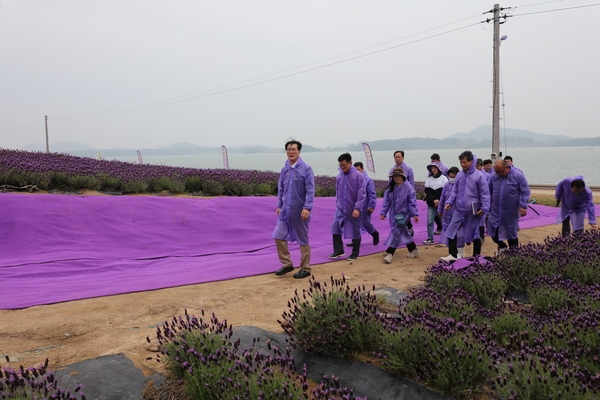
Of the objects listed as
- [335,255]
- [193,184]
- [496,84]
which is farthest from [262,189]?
[496,84]

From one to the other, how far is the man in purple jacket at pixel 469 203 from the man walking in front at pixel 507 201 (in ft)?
1.87

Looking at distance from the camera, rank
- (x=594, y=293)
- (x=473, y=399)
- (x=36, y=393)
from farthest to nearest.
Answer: (x=594, y=293)
(x=473, y=399)
(x=36, y=393)

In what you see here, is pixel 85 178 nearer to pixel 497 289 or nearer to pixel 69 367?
pixel 69 367

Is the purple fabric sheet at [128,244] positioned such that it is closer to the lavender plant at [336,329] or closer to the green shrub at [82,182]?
the green shrub at [82,182]

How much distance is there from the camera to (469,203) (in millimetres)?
7605

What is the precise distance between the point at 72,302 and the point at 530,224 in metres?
12.2

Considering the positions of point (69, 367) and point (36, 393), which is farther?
point (69, 367)

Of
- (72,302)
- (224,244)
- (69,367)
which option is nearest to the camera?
(69,367)

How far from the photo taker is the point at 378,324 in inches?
140

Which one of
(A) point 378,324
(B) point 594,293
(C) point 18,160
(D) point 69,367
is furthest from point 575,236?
(C) point 18,160

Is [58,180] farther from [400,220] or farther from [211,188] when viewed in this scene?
[400,220]

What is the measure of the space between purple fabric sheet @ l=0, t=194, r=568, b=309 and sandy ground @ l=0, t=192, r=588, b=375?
1.41 feet

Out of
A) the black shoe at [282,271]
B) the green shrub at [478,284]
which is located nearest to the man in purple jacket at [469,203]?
the green shrub at [478,284]

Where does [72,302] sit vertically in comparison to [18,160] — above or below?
below
